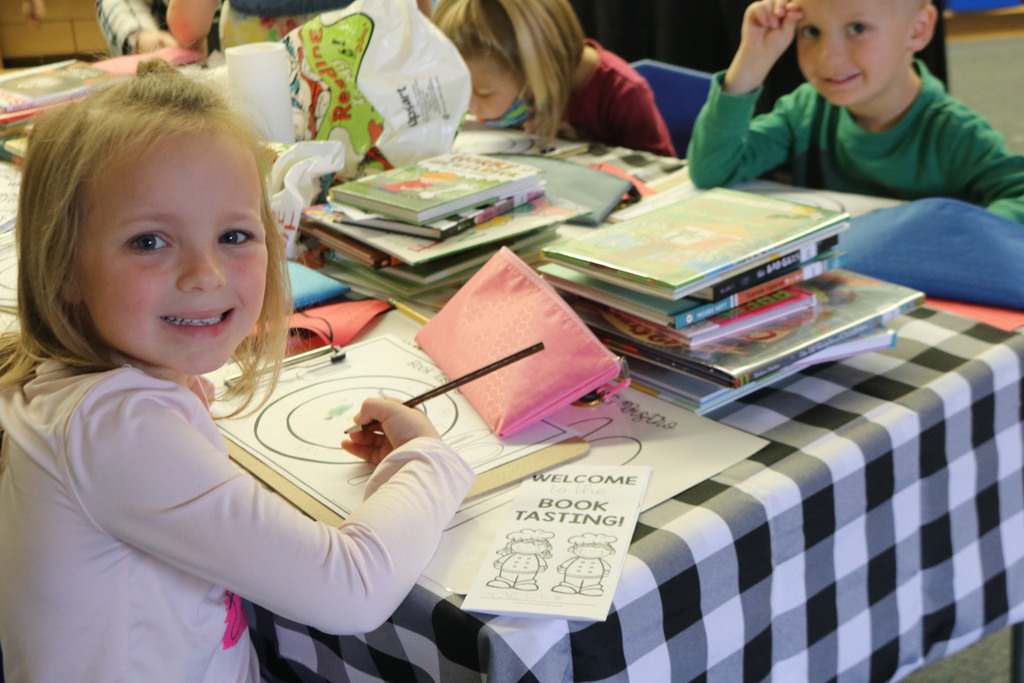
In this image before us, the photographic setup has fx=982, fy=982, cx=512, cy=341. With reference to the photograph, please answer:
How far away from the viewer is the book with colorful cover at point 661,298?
0.96m

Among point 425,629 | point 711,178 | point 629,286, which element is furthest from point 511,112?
point 425,629

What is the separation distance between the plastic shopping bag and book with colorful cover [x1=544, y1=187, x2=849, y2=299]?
0.53m

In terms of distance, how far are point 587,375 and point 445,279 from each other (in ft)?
1.13

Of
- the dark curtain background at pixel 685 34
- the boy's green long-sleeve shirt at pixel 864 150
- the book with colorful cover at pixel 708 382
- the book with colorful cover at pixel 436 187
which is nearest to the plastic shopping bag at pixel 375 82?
the book with colorful cover at pixel 436 187

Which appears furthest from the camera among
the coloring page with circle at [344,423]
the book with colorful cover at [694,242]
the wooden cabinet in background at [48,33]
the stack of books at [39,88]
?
the wooden cabinet in background at [48,33]

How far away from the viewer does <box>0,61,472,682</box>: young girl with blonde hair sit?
65 cm

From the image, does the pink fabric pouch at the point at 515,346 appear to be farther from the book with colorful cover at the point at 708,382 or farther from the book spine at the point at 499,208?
the book spine at the point at 499,208

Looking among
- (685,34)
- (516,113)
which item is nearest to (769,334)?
(516,113)

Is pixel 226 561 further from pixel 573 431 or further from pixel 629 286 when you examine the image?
pixel 629 286

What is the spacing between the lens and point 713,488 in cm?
79

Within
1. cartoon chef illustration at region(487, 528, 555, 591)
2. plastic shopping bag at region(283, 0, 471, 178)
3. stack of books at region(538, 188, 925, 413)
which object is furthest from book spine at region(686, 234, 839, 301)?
plastic shopping bag at region(283, 0, 471, 178)

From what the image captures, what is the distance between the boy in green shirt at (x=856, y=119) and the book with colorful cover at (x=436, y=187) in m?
0.41

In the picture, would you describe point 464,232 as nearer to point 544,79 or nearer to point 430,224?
point 430,224

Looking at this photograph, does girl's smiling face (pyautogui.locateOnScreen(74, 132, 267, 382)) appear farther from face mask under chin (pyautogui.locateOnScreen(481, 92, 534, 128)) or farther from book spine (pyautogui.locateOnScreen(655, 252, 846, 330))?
face mask under chin (pyautogui.locateOnScreen(481, 92, 534, 128))
